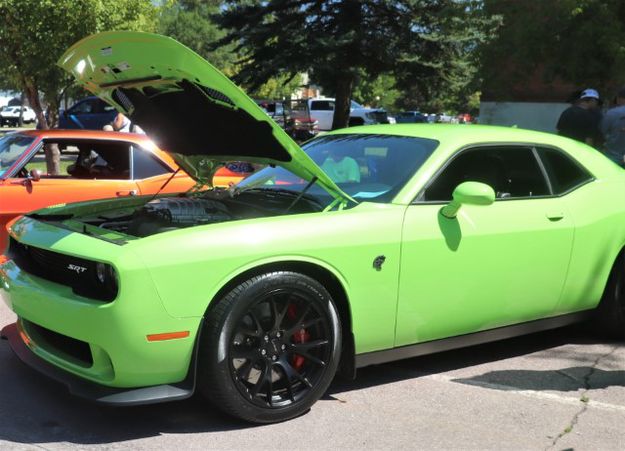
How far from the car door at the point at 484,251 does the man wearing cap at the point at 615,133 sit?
11.1 feet

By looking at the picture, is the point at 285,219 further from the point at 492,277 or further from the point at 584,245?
the point at 584,245

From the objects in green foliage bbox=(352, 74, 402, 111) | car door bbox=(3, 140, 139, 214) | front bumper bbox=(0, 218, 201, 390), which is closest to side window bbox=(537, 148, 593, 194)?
front bumper bbox=(0, 218, 201, 390)

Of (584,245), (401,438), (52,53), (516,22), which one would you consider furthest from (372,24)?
(401,438)

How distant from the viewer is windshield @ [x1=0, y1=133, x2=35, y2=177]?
6352 mm

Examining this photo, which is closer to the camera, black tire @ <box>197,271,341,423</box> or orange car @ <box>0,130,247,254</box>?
black tire @ <box>197,271,341,423</box>

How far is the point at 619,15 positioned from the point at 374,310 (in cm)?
1368

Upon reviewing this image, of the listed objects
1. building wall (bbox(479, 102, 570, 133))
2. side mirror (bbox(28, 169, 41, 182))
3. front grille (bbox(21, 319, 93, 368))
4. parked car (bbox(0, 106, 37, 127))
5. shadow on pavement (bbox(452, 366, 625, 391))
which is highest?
side mirror (bbox(28, 169, 41, 182))

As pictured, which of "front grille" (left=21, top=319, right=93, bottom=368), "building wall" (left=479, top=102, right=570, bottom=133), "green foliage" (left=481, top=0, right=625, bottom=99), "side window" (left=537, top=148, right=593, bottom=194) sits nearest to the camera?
"front grille" (left=21, top=319, right=93, bottom=368)

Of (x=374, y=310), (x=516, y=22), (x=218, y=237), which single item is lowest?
(x=374, y=310)

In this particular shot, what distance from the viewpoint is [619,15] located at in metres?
14.6

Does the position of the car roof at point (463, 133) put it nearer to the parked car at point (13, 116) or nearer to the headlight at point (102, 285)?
the headlight at point (102, 285)

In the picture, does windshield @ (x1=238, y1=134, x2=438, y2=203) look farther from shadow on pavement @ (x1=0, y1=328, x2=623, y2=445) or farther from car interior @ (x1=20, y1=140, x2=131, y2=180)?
car interior @ (x1=20, y1=140, x2=131, y2=180)

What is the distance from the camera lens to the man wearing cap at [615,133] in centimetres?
732

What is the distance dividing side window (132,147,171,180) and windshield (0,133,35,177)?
38.2 inches
